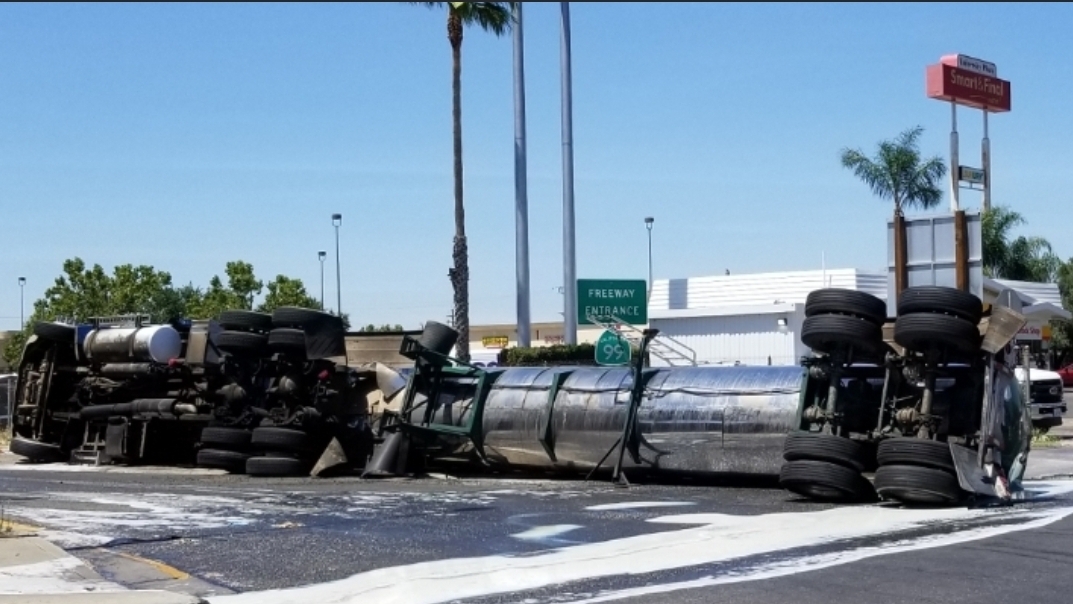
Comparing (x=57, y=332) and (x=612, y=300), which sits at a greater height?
(x=612, y=300)

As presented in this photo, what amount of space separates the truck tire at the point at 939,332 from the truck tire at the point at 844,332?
0.38 m

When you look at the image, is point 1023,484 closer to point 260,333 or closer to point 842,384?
point 842,384

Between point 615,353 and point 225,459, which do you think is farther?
point 615,353

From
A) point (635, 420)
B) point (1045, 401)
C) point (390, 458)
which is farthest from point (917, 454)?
point (1045, 401)

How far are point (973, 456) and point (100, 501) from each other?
31.5 feet

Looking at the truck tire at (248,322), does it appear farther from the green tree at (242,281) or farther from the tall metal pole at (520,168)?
the green tree at (242,281)

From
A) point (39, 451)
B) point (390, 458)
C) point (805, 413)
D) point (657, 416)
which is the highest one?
point (805, 413)

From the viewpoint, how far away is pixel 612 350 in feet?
83.8

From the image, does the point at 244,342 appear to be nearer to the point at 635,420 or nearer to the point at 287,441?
the point at 287,441

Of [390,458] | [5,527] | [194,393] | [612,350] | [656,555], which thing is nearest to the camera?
[656,555]

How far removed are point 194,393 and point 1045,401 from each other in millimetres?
16579

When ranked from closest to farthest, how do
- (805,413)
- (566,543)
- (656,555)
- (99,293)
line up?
(656,555) → (566,543) → (805,413) → (99,293)

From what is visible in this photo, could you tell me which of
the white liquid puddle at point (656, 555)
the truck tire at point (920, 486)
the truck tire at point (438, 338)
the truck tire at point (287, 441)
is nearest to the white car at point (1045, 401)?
the truck tire at point (438, 338)

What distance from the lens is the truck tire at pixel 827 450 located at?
14516 millimetres
